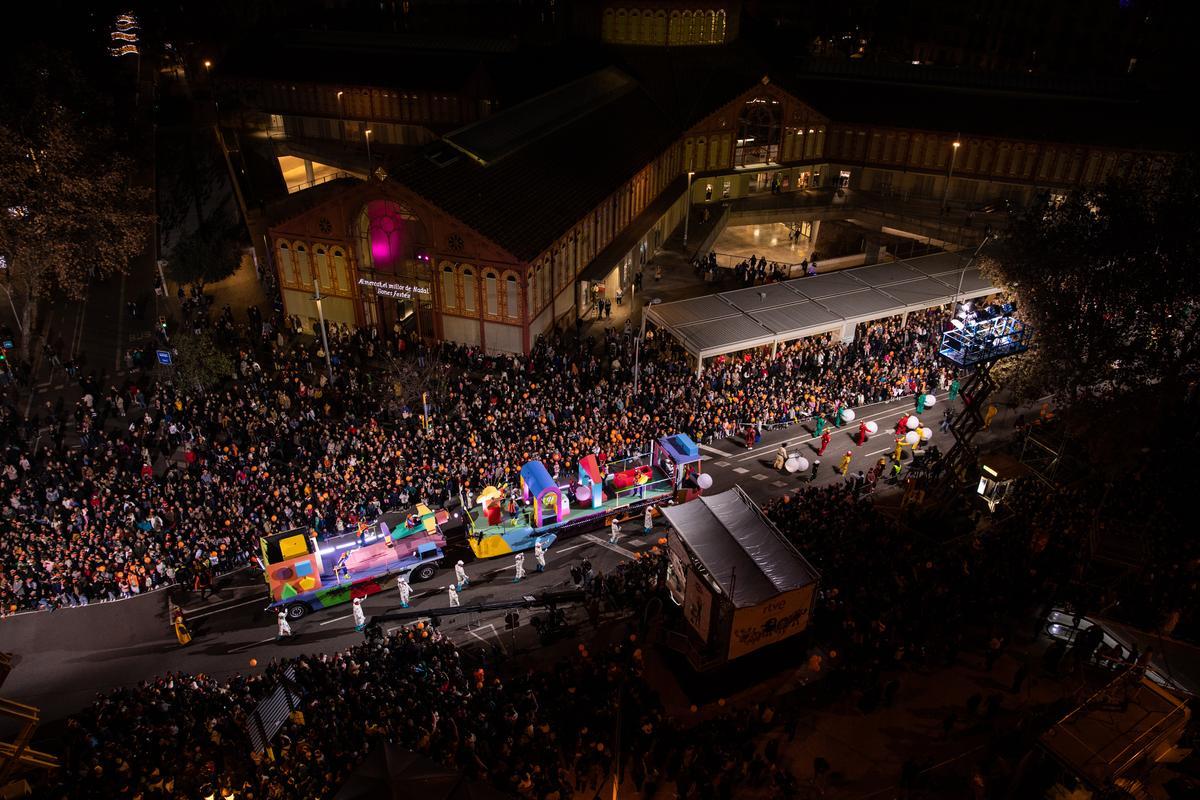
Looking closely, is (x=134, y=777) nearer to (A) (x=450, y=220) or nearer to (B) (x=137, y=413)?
(B) (x=137, y=413)

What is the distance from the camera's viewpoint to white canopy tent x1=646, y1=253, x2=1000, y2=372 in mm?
36812

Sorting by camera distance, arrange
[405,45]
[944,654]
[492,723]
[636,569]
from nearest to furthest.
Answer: [492,723] → [944,654] → [636,569] → [405,45]

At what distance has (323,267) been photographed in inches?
1515

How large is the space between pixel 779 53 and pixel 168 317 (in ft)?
158

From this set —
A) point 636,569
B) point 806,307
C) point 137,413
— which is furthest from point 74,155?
point 806,307

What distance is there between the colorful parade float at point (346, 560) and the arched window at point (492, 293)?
13.0 meters

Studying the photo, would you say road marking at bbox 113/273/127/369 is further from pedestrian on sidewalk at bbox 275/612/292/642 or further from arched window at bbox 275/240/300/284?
pedestrian on sidewalk at bbox 275/612/292/642

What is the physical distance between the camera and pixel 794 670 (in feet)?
76.4

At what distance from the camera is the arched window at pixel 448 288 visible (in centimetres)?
3691

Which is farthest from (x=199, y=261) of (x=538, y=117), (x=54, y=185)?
(x=538, y=117)

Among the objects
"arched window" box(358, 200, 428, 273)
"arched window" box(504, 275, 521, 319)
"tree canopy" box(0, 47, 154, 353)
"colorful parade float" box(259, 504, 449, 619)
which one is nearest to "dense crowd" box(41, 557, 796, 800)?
"colorful parade float" box(259, 504, 449, 619)

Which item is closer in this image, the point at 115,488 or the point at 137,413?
the point at 115,488

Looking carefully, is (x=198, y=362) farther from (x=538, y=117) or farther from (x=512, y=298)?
(x=538, y=117)

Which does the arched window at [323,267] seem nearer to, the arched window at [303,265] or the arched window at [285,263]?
the arched window at [303,265]
